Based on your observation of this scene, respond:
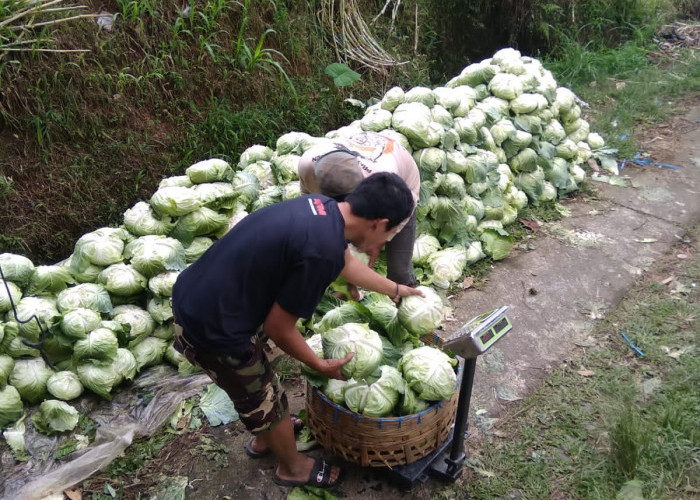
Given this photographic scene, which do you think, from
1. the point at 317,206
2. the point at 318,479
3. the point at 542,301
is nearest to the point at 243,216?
the point at 318,479

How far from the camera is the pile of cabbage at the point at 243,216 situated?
11.7 feet

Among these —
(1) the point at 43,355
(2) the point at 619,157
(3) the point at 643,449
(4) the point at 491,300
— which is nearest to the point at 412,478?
(3) the point at 643,449

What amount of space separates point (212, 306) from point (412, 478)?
1.41 meters

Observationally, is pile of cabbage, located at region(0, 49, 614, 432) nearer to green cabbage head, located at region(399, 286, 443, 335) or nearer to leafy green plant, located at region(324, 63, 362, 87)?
green cabbage head, located at region(399, 286, 443, 335)

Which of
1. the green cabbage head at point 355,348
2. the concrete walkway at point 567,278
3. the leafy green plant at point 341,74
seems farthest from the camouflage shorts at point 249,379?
the leafy green plant at point 341,74

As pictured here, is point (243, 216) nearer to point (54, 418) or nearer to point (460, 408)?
point (54, 418)

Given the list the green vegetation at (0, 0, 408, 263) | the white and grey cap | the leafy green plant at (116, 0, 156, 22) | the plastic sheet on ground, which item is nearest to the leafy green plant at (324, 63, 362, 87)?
the green vegetation at (0, 0, 408, 263)

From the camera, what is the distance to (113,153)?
5039 mm

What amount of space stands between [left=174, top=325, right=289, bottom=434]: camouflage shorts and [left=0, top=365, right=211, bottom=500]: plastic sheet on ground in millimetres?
997

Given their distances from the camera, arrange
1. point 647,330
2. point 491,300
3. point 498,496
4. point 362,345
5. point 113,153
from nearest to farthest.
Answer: point 362,345
point 498,496
point 647,330
point 491,300
point 113,153

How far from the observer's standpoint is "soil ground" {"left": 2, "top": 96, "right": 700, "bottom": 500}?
10.6ft

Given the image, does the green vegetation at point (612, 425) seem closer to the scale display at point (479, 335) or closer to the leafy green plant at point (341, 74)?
the scale display at point (479, 335)

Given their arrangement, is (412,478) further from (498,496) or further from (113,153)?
(113,153)

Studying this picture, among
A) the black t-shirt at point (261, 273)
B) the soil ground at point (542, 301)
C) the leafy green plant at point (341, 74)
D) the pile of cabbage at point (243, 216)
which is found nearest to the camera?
the black t-shirt at point (261, 273)
